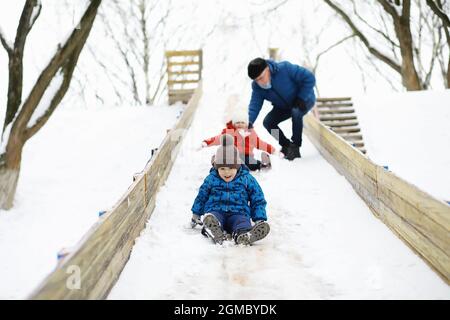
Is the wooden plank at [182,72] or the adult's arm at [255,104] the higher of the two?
the wooden plank at [182,72]

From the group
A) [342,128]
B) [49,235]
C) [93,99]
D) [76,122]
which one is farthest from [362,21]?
[93,99]

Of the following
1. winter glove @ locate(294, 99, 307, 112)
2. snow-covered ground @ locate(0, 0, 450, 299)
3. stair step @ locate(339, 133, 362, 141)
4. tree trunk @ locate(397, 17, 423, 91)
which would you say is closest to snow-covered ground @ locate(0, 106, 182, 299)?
snow-covered ground @ locate(0, 0, 450, 299)

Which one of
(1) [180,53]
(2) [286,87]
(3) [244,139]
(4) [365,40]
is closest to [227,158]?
(3) [244,139]

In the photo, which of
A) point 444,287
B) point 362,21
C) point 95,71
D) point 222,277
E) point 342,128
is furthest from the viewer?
point 95,71

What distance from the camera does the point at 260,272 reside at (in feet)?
11.0

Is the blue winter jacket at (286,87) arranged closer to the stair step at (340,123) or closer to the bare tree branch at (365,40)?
the stair step at (340,123)

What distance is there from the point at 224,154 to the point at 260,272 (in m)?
1.29

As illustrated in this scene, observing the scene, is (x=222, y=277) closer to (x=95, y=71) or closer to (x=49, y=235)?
(x=49, y=235)

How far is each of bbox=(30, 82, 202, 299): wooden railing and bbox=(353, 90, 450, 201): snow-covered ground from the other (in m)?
5.50

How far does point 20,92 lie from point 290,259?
23.1ft

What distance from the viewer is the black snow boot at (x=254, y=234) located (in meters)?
3.84

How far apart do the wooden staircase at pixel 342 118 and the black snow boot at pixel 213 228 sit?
6668 millimetres

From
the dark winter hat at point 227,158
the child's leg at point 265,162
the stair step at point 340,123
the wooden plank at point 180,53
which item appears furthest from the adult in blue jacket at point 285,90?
the wooden plank at point 180,53
